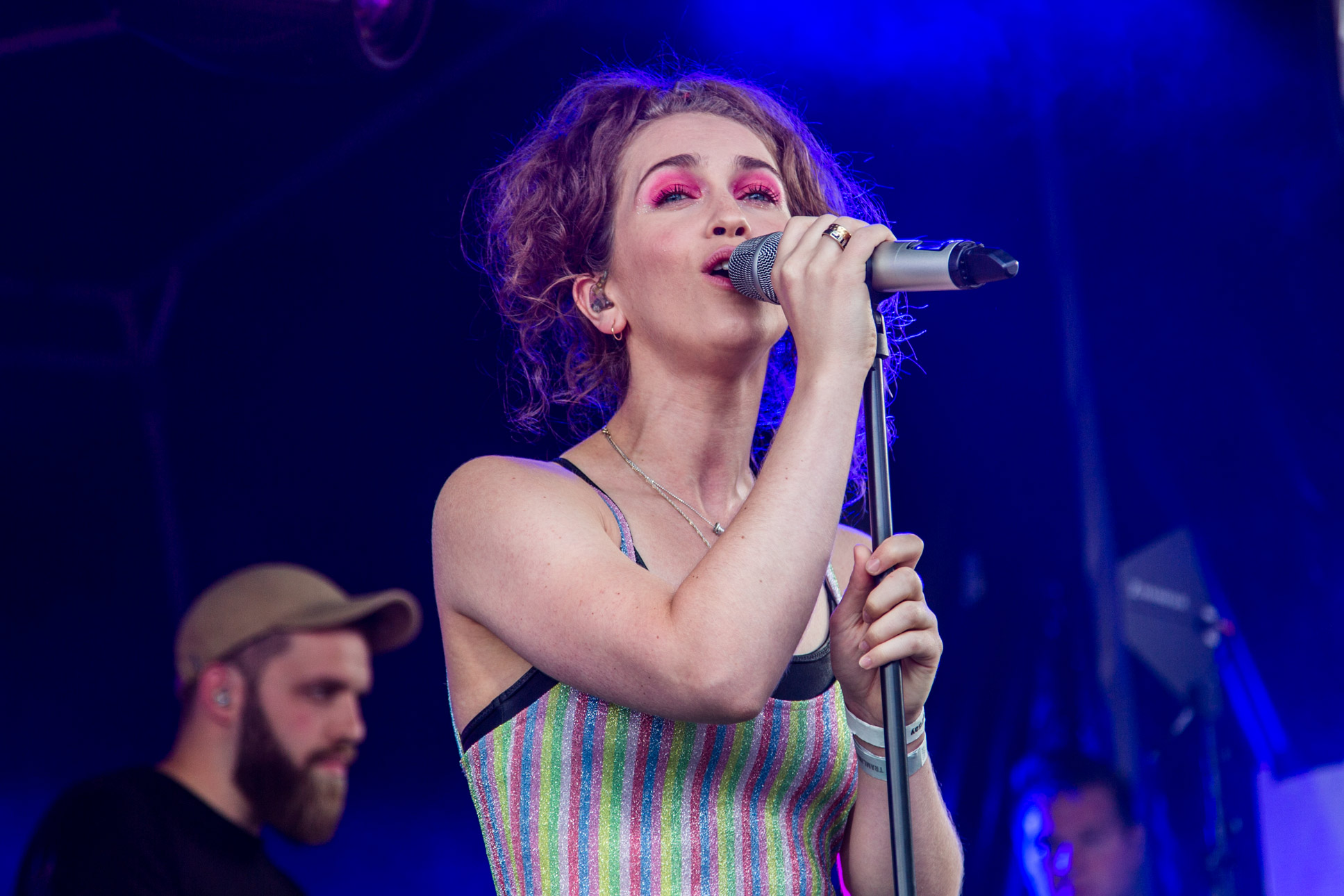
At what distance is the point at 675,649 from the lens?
3.14 ft

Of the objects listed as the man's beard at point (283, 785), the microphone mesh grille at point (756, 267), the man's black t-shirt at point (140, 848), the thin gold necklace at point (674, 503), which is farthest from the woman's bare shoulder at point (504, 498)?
the man's beard at point (283, 785)

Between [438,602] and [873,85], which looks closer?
[438,602]

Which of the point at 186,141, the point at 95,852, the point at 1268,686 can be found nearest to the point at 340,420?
the point at 186,141

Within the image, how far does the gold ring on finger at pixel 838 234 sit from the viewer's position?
1048 mm

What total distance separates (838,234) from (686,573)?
41cm

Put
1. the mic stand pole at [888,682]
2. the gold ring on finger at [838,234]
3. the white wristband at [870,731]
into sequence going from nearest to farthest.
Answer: the mic stand pole at [888,682], the gold ring on finger at [838,234], the white wristband at [870,731]

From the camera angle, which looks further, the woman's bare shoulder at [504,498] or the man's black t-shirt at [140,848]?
the man's black t-shirt at [140,848]

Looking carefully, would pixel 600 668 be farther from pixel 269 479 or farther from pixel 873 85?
pixel 873 85

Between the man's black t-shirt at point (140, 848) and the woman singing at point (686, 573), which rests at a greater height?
the woman singing at point (686, 573)

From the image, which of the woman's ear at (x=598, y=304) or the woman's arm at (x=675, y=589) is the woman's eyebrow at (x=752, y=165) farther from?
the woman's arm at (x=675, y=589)

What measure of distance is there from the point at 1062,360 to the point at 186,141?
2.43 metres

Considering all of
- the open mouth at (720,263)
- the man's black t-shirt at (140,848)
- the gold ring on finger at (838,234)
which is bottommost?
the man's black t-shirt at (140,848)

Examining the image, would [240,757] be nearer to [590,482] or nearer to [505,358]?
[505,358]

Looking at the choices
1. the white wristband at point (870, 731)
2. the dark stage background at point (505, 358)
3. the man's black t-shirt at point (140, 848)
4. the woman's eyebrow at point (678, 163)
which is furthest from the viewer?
the dark stage background at point (505, 358)
